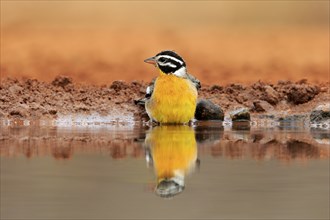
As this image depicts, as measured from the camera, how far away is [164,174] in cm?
796

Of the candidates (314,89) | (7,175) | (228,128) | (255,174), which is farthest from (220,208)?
(314,89)

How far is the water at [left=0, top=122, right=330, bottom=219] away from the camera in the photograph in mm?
6297

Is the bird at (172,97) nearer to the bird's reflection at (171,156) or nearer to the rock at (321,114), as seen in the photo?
the bird's reflection at (171,156)

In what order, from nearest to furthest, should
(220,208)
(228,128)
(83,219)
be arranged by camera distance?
(83,219) < (220,208) < (228,128)

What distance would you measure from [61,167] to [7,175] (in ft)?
2.31

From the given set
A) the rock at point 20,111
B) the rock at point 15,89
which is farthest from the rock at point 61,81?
the rock at point 20,111

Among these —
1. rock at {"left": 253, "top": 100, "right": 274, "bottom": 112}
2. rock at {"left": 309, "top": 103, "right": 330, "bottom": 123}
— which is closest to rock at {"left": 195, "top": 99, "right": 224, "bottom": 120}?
rock at {"left": 253, "top": 100, "right": 274, "bottom": 112}

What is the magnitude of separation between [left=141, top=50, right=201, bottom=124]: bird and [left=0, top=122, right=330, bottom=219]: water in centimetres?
62

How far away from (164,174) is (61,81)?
8.67 metres

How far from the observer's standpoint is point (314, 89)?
53.2 feet

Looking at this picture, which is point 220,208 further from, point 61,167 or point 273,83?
point 273,83

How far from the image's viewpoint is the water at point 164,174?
6.30 metres

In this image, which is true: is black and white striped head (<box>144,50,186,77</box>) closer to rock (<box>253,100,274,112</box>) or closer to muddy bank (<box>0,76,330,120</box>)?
muddy bank (<box>0,76,330,120</box>)

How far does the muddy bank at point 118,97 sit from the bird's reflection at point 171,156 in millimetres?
2755
